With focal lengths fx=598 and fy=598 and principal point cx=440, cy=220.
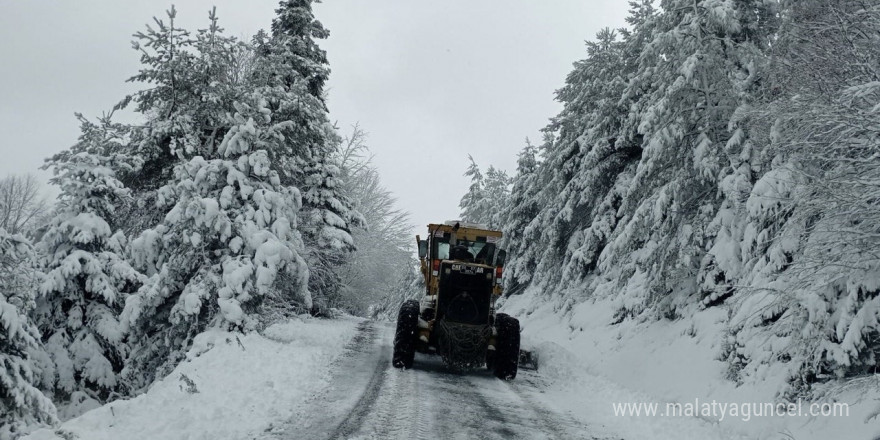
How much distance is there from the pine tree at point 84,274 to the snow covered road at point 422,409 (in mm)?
5379

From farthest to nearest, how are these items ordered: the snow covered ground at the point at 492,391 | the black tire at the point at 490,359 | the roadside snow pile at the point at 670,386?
1. the black tire at the point at 490,359
2. the roadside snow pile at the point at 670,386
3. the snow covered ground at the point at 492,391

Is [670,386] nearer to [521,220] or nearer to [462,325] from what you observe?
[462,325]

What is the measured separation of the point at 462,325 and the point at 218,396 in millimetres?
5265

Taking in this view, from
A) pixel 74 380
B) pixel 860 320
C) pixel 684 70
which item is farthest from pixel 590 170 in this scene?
pixel 74 380

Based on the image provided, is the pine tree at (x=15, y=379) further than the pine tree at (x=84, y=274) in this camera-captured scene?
No

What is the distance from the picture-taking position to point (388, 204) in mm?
39344

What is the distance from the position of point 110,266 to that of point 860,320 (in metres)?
13.4

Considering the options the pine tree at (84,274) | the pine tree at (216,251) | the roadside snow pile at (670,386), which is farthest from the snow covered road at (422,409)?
the pine tree at (84,274)

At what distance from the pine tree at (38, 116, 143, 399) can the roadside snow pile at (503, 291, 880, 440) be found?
9.49 m

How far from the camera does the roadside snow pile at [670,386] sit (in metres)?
7.08

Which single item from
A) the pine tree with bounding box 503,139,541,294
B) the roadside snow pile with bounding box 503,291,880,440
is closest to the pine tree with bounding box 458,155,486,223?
the pine tree with bounding box 503,139,541,294

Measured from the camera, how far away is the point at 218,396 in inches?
295

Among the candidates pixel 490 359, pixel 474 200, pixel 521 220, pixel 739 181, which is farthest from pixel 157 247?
pixel 474 200

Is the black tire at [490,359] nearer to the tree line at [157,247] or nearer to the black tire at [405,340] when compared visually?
the black tire at [405,340]
